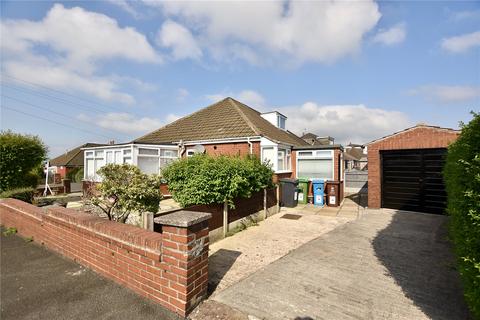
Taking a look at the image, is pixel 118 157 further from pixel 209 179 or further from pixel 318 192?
pixel 318 192

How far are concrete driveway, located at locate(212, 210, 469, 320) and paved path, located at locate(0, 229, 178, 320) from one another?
1.09 meters

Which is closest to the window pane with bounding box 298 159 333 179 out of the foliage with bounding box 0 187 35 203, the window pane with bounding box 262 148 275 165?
the window pane with bounding box 262 148 275 165

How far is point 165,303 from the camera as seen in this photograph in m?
2.87

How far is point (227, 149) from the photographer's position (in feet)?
42.7

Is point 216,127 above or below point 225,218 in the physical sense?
above

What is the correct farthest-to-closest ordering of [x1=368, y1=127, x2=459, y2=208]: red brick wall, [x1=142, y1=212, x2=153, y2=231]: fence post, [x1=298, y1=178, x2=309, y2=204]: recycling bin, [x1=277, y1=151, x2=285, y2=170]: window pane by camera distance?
[x1=277, y1=151, x2=285, y2=170]: window pane, [x1=298, y1=178, x2=309, y2=204]: recycling bin, [x1=368, y1=127, x2=459, y2=208]: red brick wall, [x1=142, y1=212, x2=153, y2=231]: fence post

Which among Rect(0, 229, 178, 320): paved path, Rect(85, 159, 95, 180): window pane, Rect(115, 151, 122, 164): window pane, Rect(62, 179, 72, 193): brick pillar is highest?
Rect(115, 151, 122, 164): window pane

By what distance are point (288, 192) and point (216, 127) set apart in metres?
6.57

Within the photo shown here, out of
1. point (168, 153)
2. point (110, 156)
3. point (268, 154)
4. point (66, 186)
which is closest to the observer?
point (268, 154)

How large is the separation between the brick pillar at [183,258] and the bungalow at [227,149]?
818 cm

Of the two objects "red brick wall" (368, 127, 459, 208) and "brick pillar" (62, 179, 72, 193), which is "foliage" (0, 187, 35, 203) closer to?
"brick pillar" (62, 179, 72, 193)

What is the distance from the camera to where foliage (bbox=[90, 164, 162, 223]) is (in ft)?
15.6

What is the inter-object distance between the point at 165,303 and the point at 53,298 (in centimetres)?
147

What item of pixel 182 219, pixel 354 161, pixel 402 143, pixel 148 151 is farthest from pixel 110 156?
pixel 354 161
